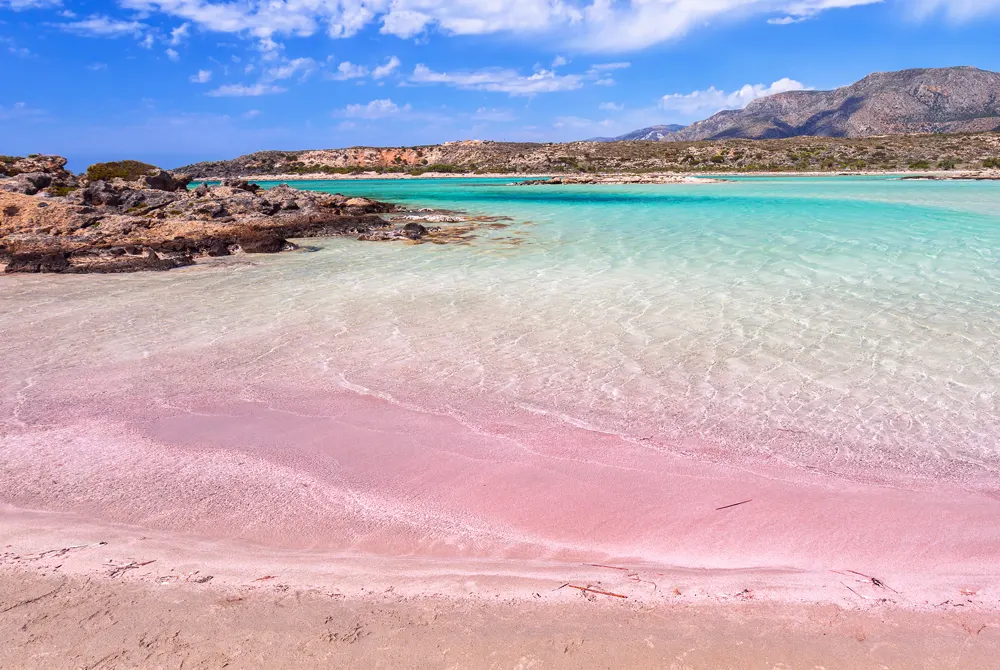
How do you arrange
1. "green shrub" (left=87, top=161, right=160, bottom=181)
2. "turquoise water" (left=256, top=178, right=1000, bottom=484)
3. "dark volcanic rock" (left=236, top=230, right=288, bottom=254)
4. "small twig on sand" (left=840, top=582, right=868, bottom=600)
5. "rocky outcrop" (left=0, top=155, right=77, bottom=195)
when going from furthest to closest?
"green shrub" (left=87, top=161, right=160, bottom=181) → "rocky outcrop" (left=0, top=155, right=77, bottom=195) → "dark volcanic rock" (left=236, top=230, right=288, bottom=254) → "turquoise water" (left=256, top=178, right=1000, bottom=484) → "small twig on sand" (left=840, top=582, right=868, bottom=600)

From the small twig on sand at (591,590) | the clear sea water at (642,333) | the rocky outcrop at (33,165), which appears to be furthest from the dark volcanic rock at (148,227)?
the small twig on sand at (591,590)

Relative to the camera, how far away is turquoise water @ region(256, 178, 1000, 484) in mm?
5281

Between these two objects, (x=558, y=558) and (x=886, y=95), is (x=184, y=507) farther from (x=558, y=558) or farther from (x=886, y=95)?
(x=886, y=95)

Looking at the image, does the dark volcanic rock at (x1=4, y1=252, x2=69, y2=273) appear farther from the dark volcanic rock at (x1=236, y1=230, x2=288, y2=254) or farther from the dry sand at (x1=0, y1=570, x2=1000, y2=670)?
the dry sand at (x1=0, y1=570, x2=1000, y2=670)

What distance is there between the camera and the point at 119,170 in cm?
3297

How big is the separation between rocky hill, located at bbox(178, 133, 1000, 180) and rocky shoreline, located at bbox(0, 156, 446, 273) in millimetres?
57485

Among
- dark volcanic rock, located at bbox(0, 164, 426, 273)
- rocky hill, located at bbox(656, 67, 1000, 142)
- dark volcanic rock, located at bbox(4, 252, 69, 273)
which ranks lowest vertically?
dark volcanic rock, located at bbox(4, 252, 69, 273)

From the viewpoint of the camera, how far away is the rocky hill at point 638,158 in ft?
229

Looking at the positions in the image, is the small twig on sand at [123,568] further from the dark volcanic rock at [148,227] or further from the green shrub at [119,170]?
the green shrub at [119,170]

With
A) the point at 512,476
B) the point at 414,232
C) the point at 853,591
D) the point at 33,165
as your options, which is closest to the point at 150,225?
the point at 414,232

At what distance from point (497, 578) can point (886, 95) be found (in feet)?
744

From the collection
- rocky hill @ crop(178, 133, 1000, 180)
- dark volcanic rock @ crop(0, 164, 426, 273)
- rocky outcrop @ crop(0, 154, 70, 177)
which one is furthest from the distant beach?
rocky hill @ crop(178, 133, 1000, 180)

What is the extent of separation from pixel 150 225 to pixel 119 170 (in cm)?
1877

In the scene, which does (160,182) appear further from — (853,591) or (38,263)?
(853,591)
